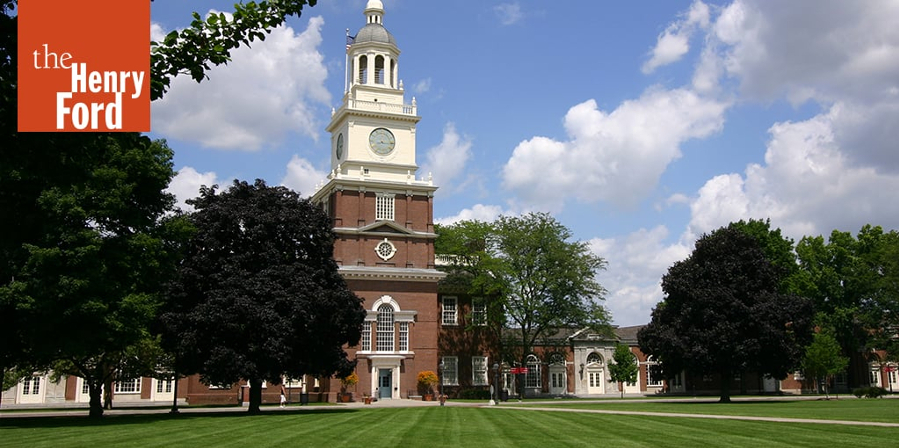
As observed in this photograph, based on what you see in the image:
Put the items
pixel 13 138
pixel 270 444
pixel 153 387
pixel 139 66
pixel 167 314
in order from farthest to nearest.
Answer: pixel 153 387, pixel 167 314, pixel 270 444, pixel 13 138, pixel 139 66

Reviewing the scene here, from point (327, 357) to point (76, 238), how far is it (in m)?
13.8

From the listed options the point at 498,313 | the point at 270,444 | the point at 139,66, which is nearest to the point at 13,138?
the point at 139,66

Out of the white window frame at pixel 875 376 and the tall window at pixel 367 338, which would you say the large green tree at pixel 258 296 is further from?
the white window frame at pixel 875 376

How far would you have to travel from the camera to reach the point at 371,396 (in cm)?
5534

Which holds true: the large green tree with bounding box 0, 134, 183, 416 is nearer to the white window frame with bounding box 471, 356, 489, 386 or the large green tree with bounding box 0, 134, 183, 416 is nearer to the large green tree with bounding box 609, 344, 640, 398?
the white window frame with bounding box 471, 356, 489, 386

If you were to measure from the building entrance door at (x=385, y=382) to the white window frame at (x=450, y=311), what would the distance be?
7.39 meters

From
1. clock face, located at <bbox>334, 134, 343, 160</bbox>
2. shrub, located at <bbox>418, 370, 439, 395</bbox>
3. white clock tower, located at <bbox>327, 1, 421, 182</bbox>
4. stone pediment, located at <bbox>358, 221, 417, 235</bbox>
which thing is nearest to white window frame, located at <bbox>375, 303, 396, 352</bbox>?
shrub, located at <bbox>418, 370, 439, 395</bbox>

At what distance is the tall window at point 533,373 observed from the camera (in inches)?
2731

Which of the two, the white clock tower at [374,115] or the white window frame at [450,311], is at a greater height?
the white clock tower at [374,115]

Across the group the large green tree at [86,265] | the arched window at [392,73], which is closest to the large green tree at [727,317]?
the arched window at [392,73]

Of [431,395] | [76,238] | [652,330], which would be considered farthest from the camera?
[431,395]

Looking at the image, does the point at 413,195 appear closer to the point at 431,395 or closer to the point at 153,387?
the point at 431,395

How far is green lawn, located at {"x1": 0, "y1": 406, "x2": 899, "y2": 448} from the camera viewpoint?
19.1 meters

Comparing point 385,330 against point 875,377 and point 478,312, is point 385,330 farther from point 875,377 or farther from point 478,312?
point 875,377
